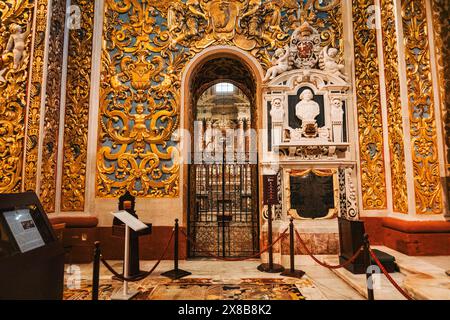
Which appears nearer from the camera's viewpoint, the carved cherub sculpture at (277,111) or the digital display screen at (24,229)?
the digital display screen at (24,229)

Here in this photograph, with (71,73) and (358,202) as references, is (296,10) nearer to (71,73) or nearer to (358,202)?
(358,202)

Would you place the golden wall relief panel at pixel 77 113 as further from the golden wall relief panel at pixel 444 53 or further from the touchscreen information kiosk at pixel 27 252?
the golden wall relief panel at pixel 444 53

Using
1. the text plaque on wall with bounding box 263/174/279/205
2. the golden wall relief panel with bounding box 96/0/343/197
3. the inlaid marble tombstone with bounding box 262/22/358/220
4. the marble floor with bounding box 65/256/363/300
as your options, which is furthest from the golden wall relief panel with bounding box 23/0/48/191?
the inlaid marble tombstone with bounding box 262/22/358/220

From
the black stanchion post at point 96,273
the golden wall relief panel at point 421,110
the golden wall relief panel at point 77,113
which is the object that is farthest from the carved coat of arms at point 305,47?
the black stanchion post at point 96,273

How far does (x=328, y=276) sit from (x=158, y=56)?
19.7 ft

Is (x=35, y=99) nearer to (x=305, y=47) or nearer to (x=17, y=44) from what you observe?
→ (x=17, y=44)

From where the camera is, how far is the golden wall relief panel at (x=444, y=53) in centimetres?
591

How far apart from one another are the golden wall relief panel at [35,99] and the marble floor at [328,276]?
2012 mm

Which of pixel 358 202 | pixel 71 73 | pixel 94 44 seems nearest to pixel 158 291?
pixel 358 202

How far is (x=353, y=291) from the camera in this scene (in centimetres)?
438

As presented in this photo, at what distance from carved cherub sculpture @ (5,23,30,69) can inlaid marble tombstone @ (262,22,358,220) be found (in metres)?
4.98

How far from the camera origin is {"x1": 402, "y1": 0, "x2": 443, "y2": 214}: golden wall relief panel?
5.80 meters

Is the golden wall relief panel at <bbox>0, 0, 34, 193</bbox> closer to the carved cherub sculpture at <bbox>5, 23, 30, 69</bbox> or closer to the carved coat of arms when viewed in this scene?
the carved cherub sculpture at <bbox>5, 23, 30, 69</bbox>
